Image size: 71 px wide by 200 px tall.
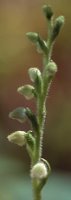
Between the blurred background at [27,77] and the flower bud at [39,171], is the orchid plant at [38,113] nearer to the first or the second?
the flower bud at [39,171]

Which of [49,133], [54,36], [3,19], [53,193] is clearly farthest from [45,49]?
[3,19]

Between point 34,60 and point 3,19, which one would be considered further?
point 3,19

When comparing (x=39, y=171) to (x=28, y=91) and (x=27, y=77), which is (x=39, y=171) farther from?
(x=27, y=77)

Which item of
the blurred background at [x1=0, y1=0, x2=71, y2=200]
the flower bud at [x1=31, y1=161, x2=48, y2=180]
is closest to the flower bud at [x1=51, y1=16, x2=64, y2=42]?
the flower bud at [x1=31, y1=161, x2=48, y2=180]

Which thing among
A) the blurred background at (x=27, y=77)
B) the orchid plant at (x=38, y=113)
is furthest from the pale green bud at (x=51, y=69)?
the blurred background at (x=27, y=77)

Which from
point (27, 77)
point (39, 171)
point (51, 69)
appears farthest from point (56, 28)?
point (27, 77)

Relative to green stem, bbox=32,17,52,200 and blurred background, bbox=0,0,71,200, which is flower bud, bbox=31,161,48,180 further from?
blurred background, bbox=0,0,71,200

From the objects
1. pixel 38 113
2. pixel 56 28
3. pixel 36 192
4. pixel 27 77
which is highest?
pixel 56 28

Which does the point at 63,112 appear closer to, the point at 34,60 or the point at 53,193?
the point at 34,60
